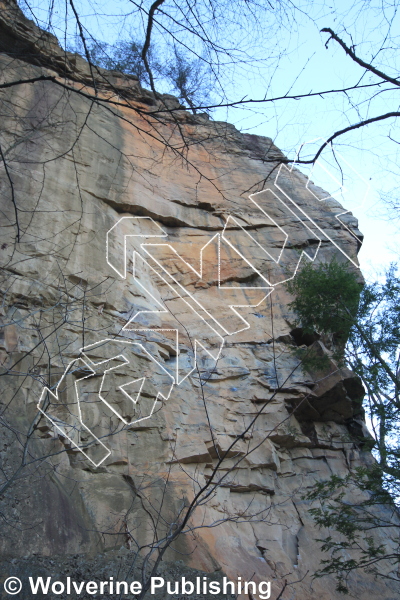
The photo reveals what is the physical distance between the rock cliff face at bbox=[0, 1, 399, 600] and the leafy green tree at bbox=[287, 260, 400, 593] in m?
0.37

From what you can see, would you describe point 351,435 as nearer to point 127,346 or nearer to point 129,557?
point 127,346

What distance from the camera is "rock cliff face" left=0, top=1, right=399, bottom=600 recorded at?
5.36 metres

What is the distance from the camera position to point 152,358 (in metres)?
7.69

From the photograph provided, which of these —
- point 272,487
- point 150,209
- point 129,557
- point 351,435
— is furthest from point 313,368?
point 129,557

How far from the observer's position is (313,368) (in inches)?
350

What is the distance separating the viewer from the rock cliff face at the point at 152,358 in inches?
211

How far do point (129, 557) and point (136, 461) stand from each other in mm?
2734

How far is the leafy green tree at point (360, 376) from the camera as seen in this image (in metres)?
6.99

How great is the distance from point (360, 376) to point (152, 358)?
359cm

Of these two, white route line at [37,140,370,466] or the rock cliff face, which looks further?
white route line at [37,140,370,466]

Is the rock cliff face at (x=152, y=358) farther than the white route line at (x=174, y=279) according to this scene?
No

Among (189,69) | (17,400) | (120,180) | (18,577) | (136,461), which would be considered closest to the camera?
(18,577)

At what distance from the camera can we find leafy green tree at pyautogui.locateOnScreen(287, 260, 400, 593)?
6992 millimetres

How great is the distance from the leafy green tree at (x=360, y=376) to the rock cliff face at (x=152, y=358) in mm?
367
